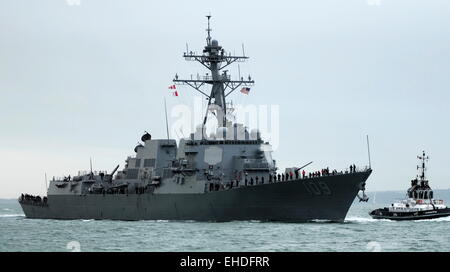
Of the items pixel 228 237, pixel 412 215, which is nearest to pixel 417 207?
pixel 412 215

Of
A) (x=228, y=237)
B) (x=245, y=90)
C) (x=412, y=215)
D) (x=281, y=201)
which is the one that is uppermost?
(x=245, y=90)

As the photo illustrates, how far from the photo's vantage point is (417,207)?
63125 mm

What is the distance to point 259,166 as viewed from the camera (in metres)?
50.8

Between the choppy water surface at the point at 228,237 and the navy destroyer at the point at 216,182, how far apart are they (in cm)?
137

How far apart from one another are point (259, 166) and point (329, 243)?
1440 centimetres

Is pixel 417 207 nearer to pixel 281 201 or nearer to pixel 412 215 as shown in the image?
pixel 412 215

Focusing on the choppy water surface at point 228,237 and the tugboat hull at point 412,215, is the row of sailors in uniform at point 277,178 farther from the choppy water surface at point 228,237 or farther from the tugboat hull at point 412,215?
the tugboat hull at point 412,215

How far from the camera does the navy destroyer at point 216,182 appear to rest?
156 ft

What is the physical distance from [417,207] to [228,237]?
26702 millimetres

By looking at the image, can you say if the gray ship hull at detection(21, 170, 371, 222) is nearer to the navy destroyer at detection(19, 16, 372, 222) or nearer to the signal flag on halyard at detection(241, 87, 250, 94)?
the navy destroyer at detection(19, 16, 372, 222)

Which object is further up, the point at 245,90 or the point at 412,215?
the point at 245,90
